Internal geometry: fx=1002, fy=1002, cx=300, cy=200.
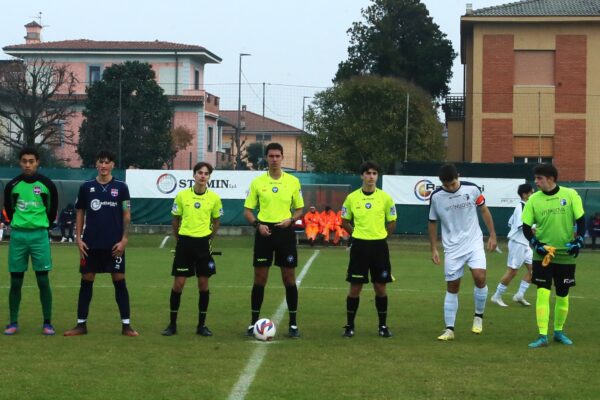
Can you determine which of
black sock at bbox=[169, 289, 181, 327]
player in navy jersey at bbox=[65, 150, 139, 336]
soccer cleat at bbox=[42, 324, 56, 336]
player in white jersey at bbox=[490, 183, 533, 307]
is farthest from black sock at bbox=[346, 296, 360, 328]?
player in white jersey at bbox=[490, 183, 533, 307]

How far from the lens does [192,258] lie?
38.0 ft

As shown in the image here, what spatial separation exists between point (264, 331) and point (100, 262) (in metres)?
2.03

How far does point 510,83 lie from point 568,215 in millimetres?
35661

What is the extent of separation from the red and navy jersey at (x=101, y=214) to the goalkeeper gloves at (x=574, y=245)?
4.92 metres

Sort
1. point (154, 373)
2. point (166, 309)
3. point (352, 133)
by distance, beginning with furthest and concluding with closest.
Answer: point (352, 133) → point (166, 309) → point (154, 373)

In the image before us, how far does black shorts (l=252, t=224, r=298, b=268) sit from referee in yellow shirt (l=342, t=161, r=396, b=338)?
75 cm

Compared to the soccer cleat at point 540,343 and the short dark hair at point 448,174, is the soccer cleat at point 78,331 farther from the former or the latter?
the soccer cleat at point 540,343

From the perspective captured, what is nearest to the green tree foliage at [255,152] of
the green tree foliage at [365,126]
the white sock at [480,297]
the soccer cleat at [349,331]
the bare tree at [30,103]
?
the green tree foliage at [365,126]

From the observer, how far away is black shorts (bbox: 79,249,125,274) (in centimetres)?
1128

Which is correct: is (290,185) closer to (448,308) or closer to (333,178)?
(448,308)

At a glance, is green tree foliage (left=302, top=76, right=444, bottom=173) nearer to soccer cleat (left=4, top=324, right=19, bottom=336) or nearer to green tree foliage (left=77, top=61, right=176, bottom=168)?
green tree foliage (left=77, top=61, right=176, bottom=168)

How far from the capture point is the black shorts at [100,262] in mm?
11281

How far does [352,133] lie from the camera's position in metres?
55.9

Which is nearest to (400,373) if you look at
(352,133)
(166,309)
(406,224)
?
(166,309)
